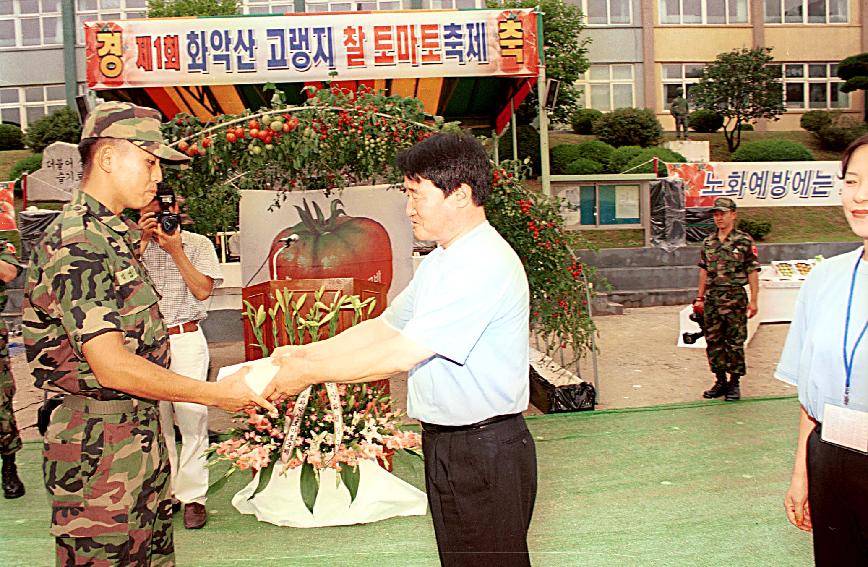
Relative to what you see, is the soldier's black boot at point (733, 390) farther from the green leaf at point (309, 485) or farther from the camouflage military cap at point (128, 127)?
the camouflage military cap at point (128, 127)

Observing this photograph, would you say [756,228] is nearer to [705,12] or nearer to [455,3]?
[705,12]

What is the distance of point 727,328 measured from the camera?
20.5 ft

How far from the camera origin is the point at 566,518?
152 inches

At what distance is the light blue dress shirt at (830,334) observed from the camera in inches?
74.7

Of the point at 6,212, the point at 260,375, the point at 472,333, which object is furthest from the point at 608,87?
the point at 472,333

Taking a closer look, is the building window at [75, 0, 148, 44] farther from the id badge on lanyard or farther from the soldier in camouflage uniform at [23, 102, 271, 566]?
the id badge on lanyard

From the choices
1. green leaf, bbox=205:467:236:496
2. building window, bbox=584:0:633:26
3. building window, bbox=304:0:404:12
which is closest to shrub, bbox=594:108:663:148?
building window, bbox=584:0:633:26

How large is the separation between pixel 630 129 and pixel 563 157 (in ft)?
11.9

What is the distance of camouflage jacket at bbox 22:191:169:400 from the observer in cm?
200

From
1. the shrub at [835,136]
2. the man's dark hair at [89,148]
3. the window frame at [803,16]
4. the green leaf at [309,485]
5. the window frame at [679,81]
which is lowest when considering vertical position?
the green leaf at [309,485]

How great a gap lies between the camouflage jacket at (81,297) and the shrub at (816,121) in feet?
79.9

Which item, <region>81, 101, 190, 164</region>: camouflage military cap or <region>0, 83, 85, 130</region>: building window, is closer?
<region>81, 101, 190, 164</region>: camouflage military cap

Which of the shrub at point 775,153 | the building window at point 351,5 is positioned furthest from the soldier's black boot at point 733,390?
the building window at point 351,5

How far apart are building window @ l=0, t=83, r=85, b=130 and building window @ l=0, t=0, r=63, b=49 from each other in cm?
136
